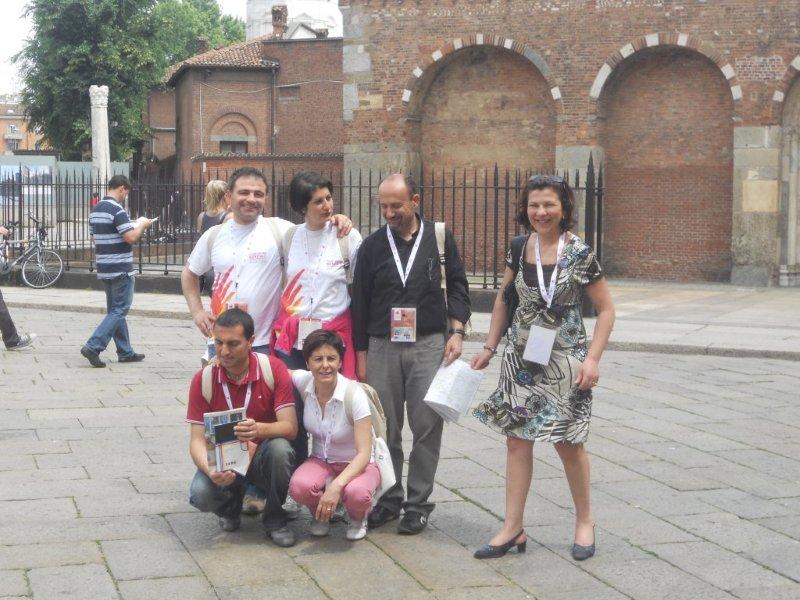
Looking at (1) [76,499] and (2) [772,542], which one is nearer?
(2) [772,542]

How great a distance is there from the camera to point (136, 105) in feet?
151

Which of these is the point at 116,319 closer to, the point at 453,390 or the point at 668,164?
the point at 453,390

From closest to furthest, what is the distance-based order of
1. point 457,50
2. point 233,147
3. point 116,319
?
point 116,319 → point 457,50 → point 233,147

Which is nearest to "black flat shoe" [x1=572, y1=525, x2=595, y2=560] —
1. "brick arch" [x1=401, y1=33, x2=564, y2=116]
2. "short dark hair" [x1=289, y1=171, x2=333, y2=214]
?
"short dark hair" [x1=289, y1=171, x2=333, y2=214]

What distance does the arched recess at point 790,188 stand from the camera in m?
21.7

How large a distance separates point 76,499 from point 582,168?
17.8m

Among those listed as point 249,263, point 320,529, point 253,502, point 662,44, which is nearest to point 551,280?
point 320,529

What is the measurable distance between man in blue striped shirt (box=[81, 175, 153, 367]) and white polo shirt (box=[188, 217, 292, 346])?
5.02 meters

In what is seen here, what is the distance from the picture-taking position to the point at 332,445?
538 cm

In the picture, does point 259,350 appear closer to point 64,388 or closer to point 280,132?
point 64,388

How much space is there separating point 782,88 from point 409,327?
1753 centimetres

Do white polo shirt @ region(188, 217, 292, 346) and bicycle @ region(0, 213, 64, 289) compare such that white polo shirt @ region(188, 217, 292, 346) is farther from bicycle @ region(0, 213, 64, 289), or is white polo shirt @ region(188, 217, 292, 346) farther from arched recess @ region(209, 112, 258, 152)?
arched recess @ region(209, 112, 258, 152)

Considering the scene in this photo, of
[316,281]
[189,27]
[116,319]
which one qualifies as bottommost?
[116,319]

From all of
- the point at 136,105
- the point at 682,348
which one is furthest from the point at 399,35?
the point at 136,105
